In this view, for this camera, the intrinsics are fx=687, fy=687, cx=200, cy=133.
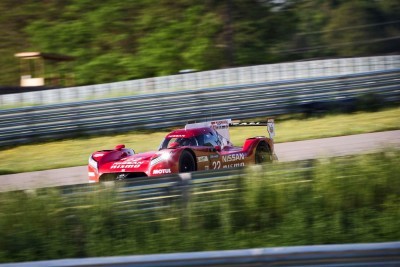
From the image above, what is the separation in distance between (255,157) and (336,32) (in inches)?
1248

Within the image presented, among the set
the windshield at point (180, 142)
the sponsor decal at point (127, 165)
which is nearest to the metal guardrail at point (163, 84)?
the windshield at point (180, 142)

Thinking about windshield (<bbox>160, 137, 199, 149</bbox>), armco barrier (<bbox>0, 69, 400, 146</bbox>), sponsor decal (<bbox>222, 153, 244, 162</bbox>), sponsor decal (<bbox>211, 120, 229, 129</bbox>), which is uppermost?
armco barrier (<bbox>0, 69, 400, 146</bbox>)

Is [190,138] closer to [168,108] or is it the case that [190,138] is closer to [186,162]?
[186,162]

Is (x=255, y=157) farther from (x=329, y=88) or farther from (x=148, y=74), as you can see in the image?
(x=148, y=74)

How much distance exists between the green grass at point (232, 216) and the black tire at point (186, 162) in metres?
2.74

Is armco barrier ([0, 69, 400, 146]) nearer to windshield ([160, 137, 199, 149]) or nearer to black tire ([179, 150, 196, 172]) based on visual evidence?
windshield ([160, 137, 199, 149])

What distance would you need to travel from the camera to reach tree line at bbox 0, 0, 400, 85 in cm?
3456

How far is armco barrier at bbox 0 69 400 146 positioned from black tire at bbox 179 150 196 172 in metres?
7.33

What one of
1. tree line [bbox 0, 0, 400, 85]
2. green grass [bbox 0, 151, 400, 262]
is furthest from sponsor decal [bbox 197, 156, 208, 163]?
tree line [bbox 0, 0, 400, 85]

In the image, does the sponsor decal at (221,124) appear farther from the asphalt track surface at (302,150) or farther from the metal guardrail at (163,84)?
the metal guardrail at (163,84)

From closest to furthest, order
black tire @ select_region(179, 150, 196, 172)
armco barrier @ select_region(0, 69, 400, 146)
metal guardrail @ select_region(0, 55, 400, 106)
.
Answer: black tire @ select_region(179, 150, 196, 172) < armco barrier @ select_region(0, 69, 400, 146) < metal guardrail @ select_region(0, 55, 400, 106)

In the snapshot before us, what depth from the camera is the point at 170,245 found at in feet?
22.6

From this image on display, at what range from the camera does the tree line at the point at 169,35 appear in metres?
34.6

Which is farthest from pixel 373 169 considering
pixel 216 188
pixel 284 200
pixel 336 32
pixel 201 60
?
pixel 336 32
